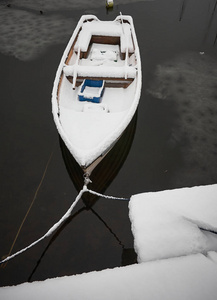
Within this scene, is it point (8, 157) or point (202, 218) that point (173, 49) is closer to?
point (8, 157)

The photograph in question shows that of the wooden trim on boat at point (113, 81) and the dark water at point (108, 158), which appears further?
the wooden trim on boat at point (113, 81)

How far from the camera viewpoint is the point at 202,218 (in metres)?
3.52

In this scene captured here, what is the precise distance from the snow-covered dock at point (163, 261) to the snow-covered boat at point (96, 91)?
8.01 ft

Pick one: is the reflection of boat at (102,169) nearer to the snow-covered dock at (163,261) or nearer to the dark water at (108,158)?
the dark water at (108,158)

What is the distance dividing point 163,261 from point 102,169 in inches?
161

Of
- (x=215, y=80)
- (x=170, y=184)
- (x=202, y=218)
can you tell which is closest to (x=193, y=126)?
(x=170, y=184)

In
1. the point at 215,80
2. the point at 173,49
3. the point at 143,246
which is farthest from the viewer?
the point at 173,49

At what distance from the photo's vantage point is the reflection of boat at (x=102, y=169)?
Result: 21.8 ft

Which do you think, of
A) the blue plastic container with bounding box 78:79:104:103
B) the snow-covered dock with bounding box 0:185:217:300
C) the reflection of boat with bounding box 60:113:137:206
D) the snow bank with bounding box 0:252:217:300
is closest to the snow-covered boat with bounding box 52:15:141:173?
the blue plastic container with bounding box 78:79:104:103

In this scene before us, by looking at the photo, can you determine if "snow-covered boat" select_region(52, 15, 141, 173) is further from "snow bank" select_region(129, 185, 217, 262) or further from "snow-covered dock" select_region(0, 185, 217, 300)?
"snow-covered dock" select_region(0, 185, 217, 300)

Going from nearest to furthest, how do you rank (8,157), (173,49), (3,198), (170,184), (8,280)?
(8,280) < (3,198) < (170,184) < (8,157) < (173,49)

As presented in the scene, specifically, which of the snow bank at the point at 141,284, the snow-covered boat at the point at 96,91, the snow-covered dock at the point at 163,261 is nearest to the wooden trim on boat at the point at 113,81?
the snow-covered boat at the point at 96,91

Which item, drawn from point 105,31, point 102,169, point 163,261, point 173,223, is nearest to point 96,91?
point 102,169

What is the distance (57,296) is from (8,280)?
2.84 metres
